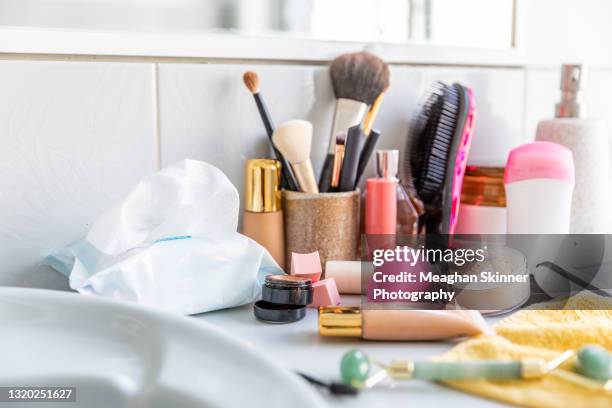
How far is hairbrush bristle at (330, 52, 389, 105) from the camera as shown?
742mm

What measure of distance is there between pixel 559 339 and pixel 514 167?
24 cm

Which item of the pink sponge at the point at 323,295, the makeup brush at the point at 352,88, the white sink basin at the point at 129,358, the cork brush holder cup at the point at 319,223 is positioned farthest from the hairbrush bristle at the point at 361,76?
the white sink basin at the point at 129,358

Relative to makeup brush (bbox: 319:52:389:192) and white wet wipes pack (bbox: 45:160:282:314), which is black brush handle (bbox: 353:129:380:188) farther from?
white wet wipes pack (bbox: 45:160:282:314)

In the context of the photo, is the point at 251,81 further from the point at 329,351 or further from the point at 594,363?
the point at 594,363

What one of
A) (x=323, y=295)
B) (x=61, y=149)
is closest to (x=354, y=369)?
(x=323, y=295)

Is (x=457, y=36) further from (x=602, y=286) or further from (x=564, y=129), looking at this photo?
(x=602, y=286)

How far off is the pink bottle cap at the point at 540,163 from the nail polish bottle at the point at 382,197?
123 mm

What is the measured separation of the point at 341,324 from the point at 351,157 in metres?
0.22

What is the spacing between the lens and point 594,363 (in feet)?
1.45

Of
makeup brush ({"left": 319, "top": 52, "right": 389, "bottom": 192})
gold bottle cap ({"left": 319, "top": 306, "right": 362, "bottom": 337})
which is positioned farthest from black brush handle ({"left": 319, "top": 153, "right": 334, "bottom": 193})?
gold bottle cap ({"left": 319, "top": 306, "right": 362, "bottom": 337})

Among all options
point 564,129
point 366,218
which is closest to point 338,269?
point 366,218

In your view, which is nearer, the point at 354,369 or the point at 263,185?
the point at 354,369

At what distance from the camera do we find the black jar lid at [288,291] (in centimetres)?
59

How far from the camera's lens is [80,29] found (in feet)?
2.24
